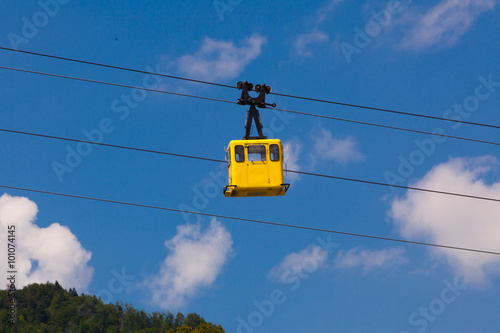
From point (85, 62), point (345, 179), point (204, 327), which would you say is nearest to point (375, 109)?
point (345, 179)

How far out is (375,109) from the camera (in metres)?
30.5

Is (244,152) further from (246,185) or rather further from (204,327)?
(204,327)

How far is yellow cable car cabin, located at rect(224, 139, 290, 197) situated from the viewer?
93.7 ft

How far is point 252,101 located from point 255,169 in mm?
2895

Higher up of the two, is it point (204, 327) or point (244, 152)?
point (204, 327)

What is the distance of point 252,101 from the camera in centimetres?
2981

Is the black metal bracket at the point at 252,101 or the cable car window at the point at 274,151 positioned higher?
the black metal bracket at the point at 252,101

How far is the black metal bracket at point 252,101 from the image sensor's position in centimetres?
2972

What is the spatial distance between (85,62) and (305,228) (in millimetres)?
11206

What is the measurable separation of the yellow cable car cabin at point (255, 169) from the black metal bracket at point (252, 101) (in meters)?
0.83

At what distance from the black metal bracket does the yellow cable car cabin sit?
83 cm

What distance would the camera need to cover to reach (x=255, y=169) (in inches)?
1134

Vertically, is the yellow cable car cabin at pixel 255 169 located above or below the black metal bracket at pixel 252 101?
below

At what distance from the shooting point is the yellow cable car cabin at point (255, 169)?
93.7 feet
